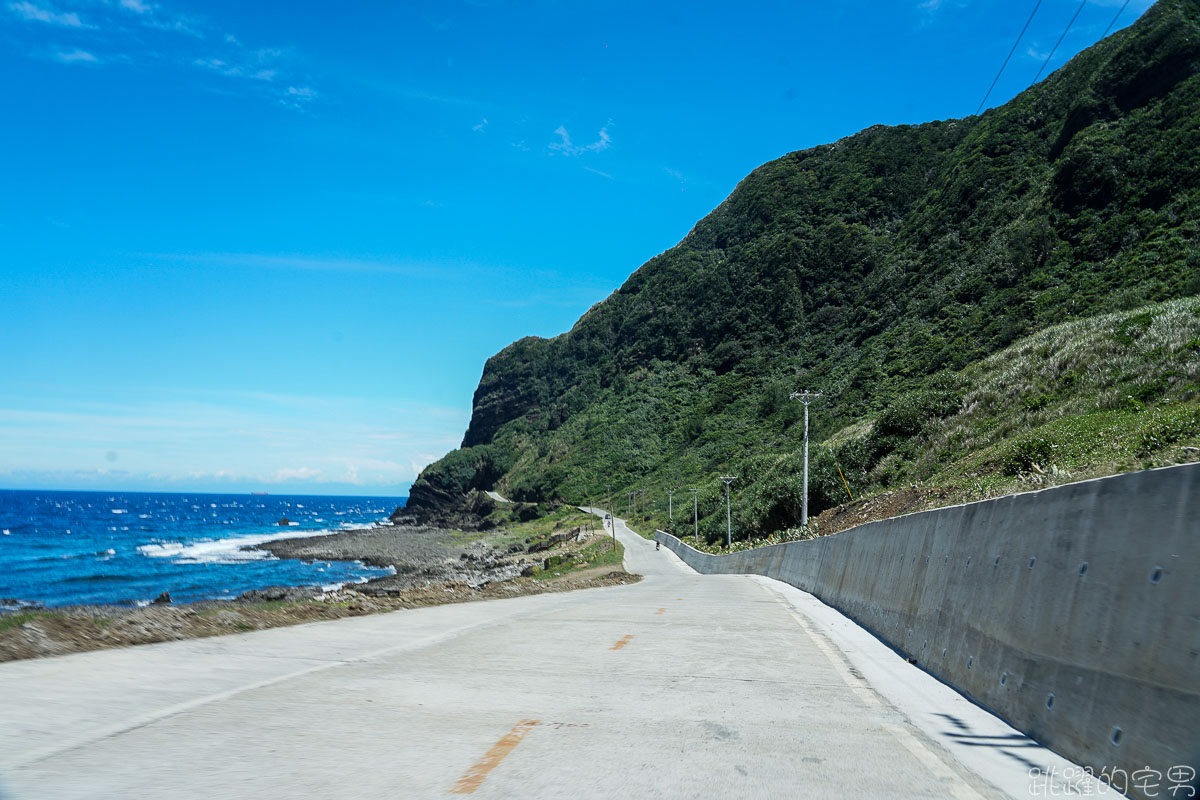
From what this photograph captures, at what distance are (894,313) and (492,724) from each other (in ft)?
309

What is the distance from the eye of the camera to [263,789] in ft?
14.7

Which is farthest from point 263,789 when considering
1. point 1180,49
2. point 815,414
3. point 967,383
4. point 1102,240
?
point 1180,49

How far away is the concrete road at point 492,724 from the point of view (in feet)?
15.5

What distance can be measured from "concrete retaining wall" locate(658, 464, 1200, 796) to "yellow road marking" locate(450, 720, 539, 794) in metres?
3.51

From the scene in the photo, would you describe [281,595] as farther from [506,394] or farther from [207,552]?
[506,394]

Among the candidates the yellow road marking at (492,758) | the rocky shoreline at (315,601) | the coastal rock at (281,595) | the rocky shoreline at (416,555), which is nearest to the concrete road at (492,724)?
the yellow road marking at (492,758)

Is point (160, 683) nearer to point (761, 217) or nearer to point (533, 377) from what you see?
point (761, 217)

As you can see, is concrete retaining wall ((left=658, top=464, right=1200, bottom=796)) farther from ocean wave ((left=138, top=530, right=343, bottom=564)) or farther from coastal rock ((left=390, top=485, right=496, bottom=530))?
coastal rock ((left=390, top=485, right=496, bottom=530))

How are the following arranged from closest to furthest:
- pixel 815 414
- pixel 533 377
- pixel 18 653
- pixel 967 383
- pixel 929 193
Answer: pixel 18 653, pixel 967 383, pixel 815 414, pixel 929 193, pixel 533 377

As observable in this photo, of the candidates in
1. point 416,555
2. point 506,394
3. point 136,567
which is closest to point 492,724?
point 136,567

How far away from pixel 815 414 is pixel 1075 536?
80.2 metres

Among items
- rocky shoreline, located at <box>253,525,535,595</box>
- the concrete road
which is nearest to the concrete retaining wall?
the concrete road

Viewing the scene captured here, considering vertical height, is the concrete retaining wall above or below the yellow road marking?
above

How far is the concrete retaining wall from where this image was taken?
14.5 ft
